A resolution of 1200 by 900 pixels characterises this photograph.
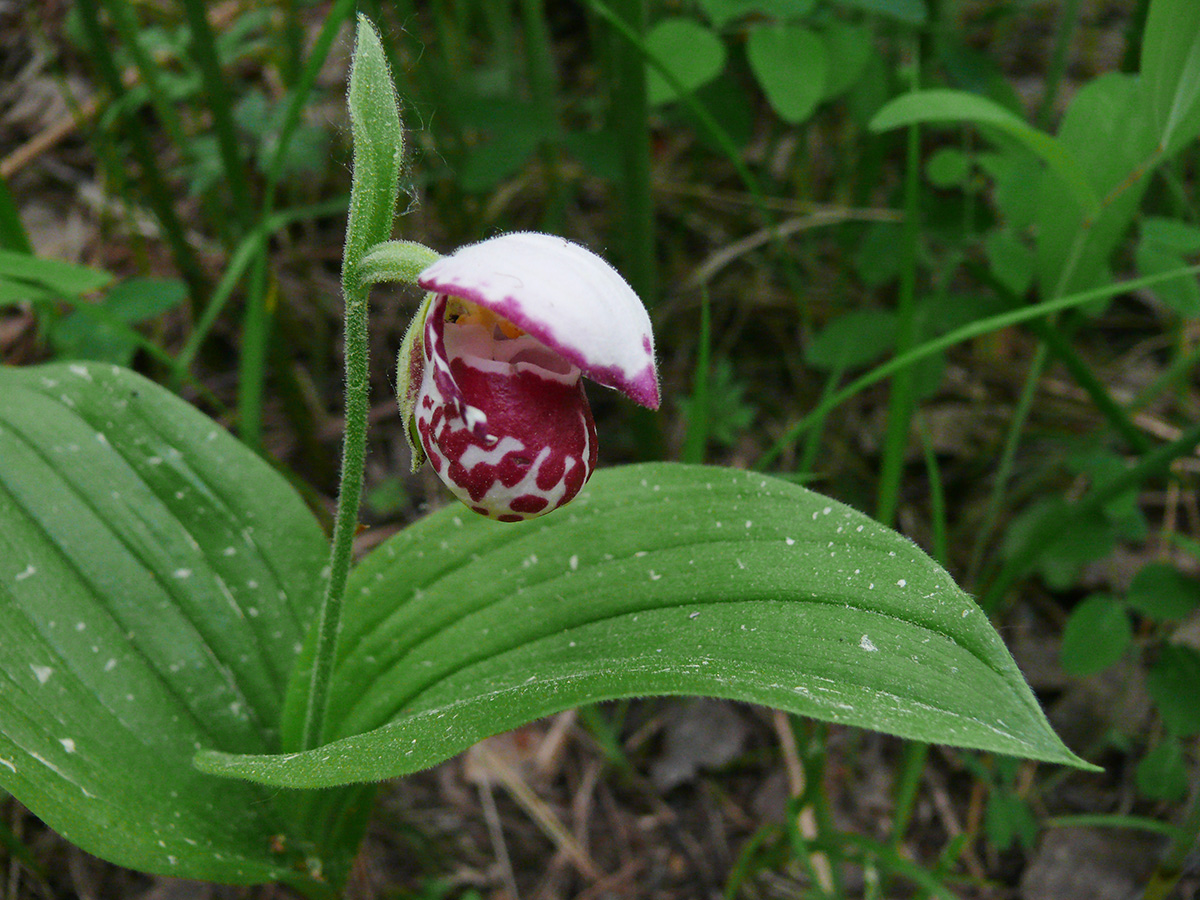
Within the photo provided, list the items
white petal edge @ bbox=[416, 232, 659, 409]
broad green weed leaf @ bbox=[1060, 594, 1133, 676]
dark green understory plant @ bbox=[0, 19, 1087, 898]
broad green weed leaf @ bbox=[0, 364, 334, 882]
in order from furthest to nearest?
broad green weed leaf @ bbox=[1060, 594, 1133, 676], broad green weed leaf @ bbox=[0, 364, 334, 882], dark green understory plant @ bbox=[0, 19, 1087, 898], white petal edge @ bbox=[416, 232, 659, 409]

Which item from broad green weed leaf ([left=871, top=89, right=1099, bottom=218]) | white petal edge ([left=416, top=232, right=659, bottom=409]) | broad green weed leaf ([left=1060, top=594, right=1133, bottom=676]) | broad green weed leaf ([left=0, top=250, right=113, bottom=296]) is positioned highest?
broad green weed leaf ([left=871, top=89, right=1099, bottom=218])

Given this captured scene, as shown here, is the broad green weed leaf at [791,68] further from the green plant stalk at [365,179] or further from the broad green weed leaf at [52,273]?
the broad green weed leaf at [52,273]

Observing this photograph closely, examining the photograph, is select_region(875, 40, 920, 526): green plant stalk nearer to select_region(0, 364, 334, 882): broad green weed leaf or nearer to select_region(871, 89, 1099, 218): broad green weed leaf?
select_region(871, 89, 1099, 218): broad green weed leaf

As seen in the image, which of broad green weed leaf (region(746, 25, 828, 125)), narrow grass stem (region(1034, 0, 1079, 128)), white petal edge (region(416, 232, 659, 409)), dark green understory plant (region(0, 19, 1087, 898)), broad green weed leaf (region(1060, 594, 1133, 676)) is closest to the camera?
white petal edge (region(416, 232, 659, 409))

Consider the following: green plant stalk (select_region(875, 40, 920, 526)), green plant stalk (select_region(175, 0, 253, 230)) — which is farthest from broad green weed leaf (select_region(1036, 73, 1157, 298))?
green plant stalk (select_region(175, 0, 253, 230))

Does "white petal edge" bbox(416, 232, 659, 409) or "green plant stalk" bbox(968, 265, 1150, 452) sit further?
"green plant stalk" bbox(968, 265, 1150, 452)
